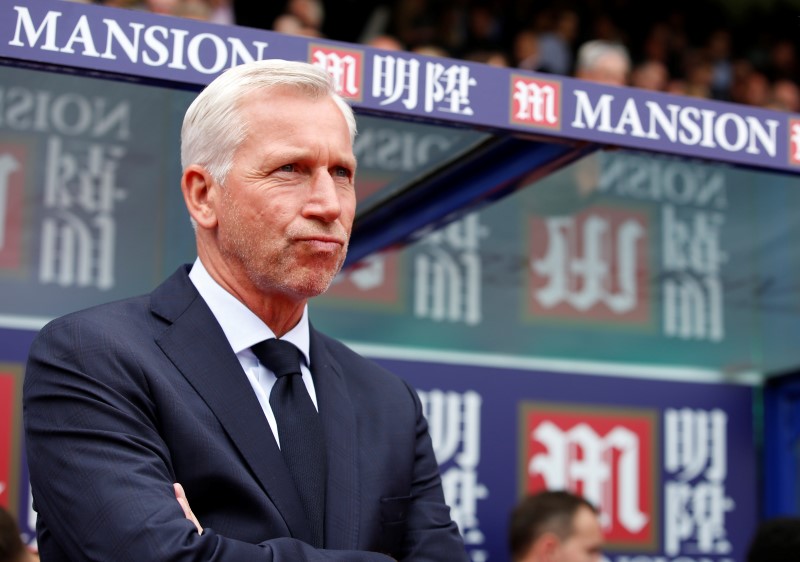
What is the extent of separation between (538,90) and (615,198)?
245cm

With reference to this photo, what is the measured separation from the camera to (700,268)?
203 inches

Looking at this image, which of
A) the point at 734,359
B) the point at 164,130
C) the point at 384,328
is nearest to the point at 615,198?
the point at 734,359

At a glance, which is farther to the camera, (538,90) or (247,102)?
(538,90)

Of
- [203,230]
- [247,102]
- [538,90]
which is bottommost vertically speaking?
[203,230]

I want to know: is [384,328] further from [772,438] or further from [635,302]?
[772,438]

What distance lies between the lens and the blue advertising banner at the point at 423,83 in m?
2.32

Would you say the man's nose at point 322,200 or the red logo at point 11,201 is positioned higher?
the red logo at point 11,201

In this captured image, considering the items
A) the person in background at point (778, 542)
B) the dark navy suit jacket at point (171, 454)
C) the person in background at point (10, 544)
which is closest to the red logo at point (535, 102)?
the dark navy suit jacket at point (171, 454)

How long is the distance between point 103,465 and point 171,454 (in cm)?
10

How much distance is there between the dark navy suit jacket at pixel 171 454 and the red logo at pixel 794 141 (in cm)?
147

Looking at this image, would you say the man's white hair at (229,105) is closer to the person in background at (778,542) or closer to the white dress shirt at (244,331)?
the white dress shirt at (244,331)

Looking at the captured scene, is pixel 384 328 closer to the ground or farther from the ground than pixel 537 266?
closer to the ground

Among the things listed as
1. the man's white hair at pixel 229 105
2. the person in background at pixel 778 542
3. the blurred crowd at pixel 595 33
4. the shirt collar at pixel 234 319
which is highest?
the blurred crowd at pixel 595 33

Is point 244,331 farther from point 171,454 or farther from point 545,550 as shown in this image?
point 545,550
